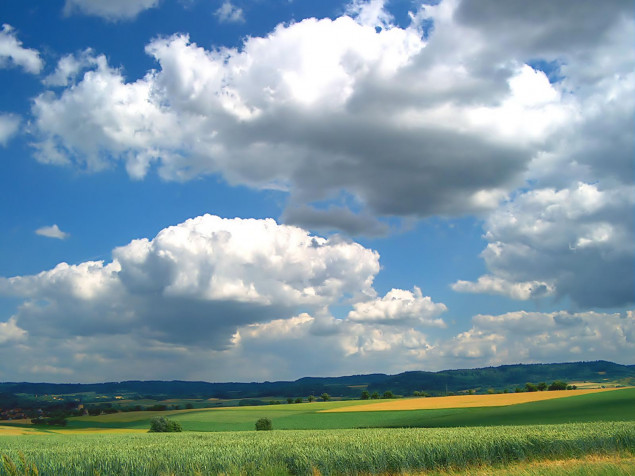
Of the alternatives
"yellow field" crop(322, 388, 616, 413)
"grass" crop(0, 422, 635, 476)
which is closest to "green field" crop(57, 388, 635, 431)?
"yellow field" crop(322, 388, 616, 413)

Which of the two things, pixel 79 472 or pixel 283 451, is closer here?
pixel 79 472

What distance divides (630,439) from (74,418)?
389 ft

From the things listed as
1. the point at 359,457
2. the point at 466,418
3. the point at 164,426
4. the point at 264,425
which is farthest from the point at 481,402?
the point at 359,457

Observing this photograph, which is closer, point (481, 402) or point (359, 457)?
point (359, 457)

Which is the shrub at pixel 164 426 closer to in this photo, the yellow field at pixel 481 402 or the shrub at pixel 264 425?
the shrub at pixel 264 425

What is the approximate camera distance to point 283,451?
23.2 m

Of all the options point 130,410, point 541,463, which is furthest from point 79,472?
point 130,410

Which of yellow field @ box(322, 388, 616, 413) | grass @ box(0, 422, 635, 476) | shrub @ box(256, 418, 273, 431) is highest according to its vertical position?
grass @ box(0, 422, 635, 476)

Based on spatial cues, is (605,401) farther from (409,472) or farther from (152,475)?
(152,475)

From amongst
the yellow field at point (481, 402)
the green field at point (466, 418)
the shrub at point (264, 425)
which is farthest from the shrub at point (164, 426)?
the yellow field at point (481, 402)

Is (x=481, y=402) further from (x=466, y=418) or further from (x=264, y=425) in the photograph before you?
(x=264, y=425)

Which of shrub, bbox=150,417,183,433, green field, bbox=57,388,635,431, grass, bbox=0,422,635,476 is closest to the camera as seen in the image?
grass, bbox=0,422,635,476

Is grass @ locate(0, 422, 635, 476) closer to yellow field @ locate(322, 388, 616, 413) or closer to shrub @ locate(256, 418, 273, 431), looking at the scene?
shrub @ locate(256, 418, 273, 431)

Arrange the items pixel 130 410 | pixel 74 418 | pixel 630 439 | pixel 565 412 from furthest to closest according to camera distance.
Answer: pixel 130 410
pixel 74 418
pixel 565 412
pixel 630 439
